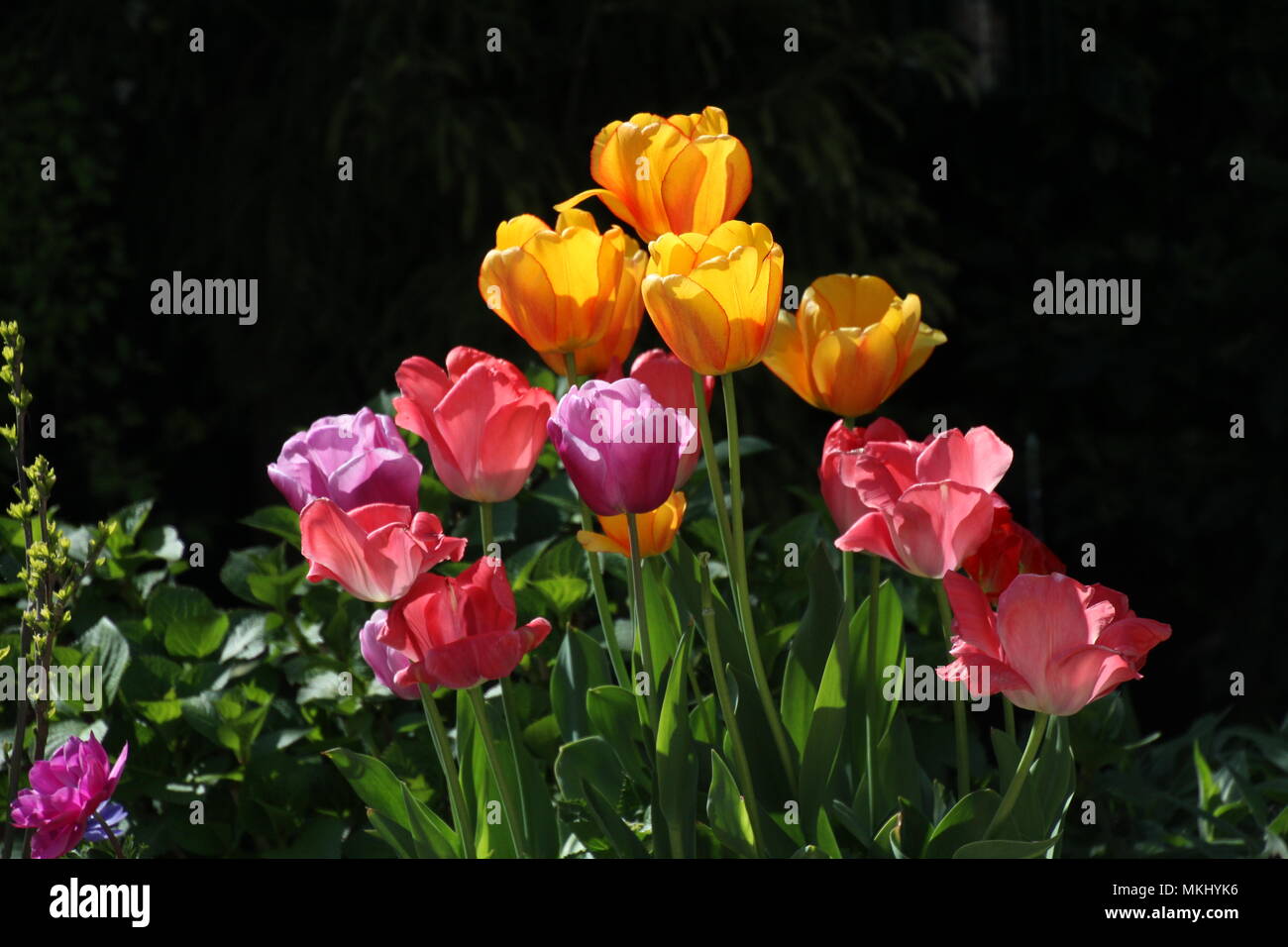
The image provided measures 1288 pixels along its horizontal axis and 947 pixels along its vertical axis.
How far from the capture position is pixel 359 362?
12.7 feet

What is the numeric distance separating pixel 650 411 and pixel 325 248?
3.16 meters

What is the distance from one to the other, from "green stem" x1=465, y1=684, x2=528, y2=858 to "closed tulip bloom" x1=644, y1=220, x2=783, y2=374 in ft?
0.93

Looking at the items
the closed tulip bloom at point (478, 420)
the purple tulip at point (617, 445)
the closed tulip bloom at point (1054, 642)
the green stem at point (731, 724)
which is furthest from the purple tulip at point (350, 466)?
the closed tulip bloom at point (1054, 642)

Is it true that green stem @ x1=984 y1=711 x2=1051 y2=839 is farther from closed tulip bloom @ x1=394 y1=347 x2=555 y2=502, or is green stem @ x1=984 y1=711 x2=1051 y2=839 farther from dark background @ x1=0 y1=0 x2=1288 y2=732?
dark background @ x1=0 y1=0 x2=1288 y2=732

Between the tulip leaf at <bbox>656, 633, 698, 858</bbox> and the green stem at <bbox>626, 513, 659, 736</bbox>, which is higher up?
the green stem at <bbox>626, 513, 659, 736</bbox>

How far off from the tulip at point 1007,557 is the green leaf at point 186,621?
34.1 inches

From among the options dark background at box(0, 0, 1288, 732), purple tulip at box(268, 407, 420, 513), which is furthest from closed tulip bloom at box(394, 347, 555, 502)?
dark background at box(0, 0, 1288, 732)

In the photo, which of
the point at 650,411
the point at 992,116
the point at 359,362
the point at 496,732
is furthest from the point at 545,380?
the point at 992,116

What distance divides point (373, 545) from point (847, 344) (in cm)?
41

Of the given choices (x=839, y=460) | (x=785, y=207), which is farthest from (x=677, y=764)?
(x=785, y=207)

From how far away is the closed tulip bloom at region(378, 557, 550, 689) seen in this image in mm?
976

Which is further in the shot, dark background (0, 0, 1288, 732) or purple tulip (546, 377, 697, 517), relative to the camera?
dark background (0, 0, 1288, 732)
